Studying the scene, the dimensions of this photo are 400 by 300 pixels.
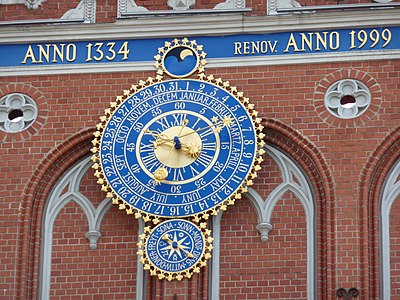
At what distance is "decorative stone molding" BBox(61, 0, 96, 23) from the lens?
26.1 m

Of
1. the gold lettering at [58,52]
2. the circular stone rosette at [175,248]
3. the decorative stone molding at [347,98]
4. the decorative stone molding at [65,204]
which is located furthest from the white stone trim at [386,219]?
the gold lettering at [58,52]

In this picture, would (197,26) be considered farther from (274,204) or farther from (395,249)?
(395,249)

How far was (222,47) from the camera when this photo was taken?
25.7 m

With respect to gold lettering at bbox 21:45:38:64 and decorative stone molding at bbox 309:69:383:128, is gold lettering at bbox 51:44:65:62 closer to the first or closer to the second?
gold lettering at bbox 21:45:38:64

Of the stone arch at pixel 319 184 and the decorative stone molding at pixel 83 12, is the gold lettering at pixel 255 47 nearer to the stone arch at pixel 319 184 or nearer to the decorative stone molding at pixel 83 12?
the stone arch at pixel 319 184

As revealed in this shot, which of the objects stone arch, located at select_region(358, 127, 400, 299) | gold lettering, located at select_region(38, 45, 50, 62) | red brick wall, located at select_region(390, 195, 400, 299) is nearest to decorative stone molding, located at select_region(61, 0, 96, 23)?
gold lettering, located at select_region(38, 45, 50, 62)

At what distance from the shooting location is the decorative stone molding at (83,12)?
2608cm

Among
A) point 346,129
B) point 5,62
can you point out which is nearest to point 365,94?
point 346,129

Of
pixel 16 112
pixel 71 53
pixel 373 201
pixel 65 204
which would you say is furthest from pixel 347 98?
pixel 16 112

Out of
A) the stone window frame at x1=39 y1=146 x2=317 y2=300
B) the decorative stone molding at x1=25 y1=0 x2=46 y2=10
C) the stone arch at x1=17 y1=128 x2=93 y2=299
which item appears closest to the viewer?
the stone window frame at x1=39 y1=146 x2=317 y2=300

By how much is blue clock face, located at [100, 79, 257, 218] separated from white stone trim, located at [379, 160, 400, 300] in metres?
1.64

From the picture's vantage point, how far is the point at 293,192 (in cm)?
2508

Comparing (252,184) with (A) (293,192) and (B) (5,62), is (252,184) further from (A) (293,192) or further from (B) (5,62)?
(B) (5,62)

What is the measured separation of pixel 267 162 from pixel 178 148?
3.54ft
